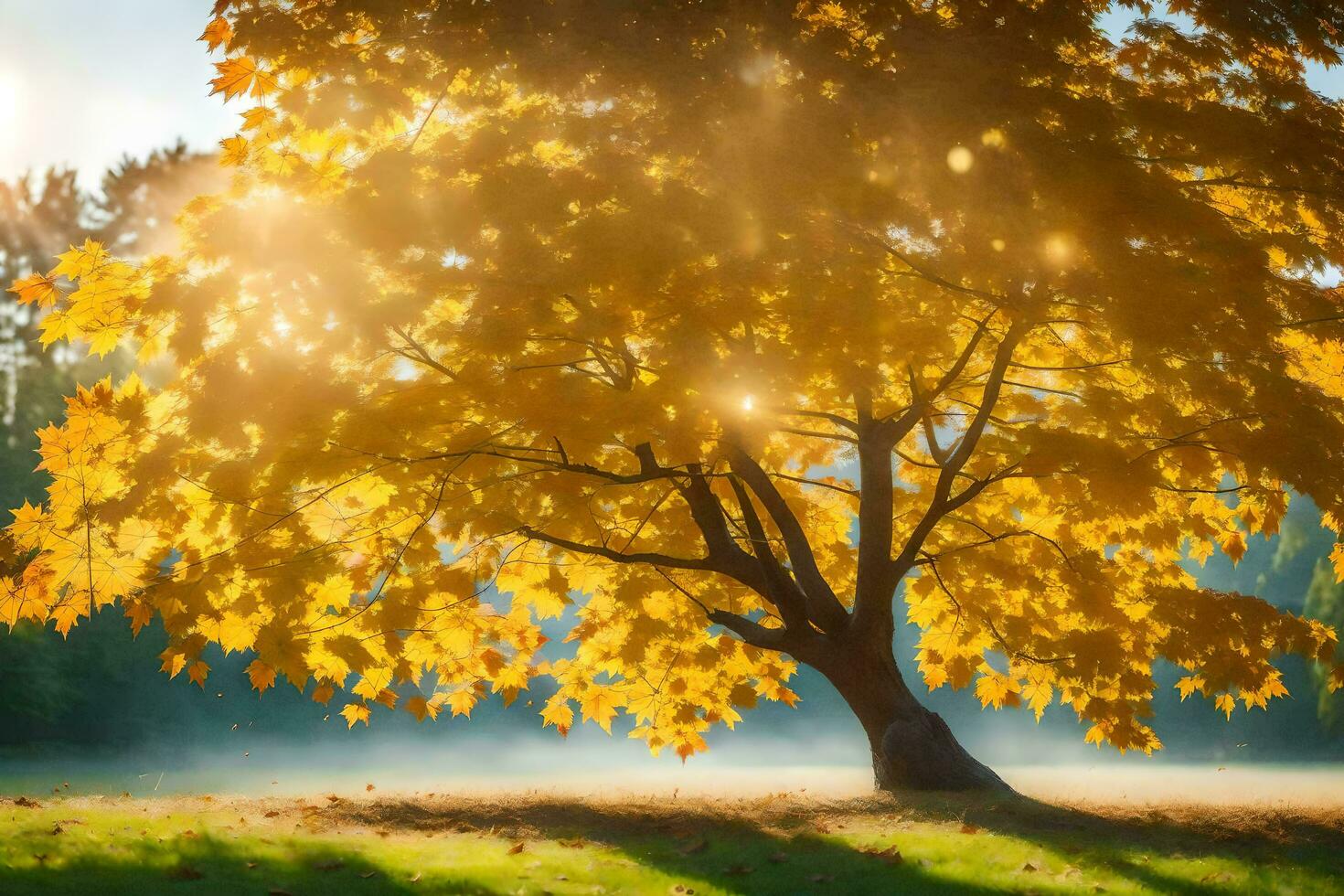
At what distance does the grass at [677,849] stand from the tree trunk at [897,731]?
0.79m

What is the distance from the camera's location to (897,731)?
9.50 m

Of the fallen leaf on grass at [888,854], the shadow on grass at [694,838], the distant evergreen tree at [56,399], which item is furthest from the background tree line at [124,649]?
the fallen leaf on grass at [888,854]

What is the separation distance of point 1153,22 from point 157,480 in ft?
23.8

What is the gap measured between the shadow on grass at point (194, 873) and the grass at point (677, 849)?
16mm

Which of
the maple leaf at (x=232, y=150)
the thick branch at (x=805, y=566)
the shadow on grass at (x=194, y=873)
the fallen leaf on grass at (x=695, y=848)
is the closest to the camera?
the shadow on grass at (x=194, y=873)

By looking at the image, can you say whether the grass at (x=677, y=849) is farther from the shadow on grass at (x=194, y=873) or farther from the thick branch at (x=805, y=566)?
the thick branch at (x=805, y=566)

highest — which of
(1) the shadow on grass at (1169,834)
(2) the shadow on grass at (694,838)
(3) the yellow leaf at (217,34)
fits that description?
(3) the yellow leaf at (217,34)

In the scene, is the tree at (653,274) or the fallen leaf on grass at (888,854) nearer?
the tree at (653,274)

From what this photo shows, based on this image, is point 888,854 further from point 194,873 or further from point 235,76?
point 235,76

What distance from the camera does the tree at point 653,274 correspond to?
5.73m

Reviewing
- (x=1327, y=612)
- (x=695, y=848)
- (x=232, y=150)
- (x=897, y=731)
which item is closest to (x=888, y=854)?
(x=695, y=848)

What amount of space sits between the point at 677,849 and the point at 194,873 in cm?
297

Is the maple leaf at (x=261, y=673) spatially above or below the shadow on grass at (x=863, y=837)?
above

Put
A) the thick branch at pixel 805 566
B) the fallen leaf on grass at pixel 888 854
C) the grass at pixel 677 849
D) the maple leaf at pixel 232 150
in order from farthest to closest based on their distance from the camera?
1. the thick branch at pixel 805 566
2. the maple leaf at pixel 232 150
3. the fallen leaf on grass at pixel 888 854
4. the grass at pixel 677 849
